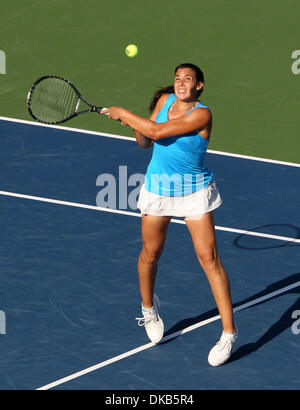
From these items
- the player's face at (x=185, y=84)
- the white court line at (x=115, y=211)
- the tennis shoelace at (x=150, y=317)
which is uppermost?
the player's face at (x=185, y=84)

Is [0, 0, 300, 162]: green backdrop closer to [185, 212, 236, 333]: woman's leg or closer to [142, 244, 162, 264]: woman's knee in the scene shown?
[142, 244, 162, 264]: woman's knee

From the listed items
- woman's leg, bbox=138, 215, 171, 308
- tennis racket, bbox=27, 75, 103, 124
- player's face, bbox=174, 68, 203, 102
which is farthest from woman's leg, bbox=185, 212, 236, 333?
tennis racket, bbox=27, 75, 103, 124

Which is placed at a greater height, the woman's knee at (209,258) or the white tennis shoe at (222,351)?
the woman's knee at (209,258)

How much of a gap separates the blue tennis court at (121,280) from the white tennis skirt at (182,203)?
1.31 m

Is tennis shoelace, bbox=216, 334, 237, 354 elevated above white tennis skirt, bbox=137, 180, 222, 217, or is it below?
below

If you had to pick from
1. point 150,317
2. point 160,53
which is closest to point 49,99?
point 150,317

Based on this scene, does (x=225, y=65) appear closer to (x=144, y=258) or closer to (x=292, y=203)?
(x=292, y=203)

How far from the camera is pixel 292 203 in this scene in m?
14.1

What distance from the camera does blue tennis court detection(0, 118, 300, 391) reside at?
32.6 ft

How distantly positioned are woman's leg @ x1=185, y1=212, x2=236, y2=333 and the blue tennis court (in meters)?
0.53

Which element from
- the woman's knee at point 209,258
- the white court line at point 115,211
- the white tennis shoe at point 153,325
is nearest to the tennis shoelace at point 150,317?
the white tennis shoe at point 153,325

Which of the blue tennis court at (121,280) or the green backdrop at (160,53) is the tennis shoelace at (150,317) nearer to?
the blue tennis court at (121,280)

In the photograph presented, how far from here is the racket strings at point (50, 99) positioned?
11.0 metres
